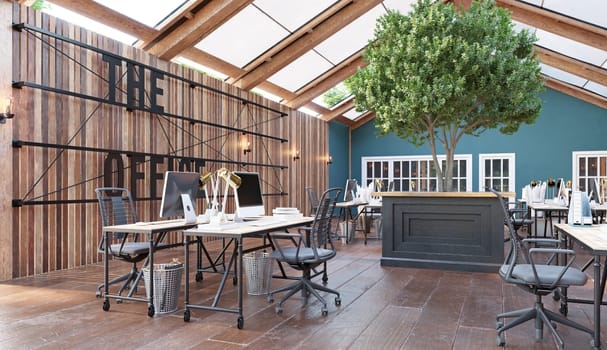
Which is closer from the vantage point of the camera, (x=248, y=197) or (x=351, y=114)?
(x=248, y=197)

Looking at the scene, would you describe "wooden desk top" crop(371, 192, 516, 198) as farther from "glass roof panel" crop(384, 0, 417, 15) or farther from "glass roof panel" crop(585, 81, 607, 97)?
"glass roof panel" crop(585, 81, 607, 97)

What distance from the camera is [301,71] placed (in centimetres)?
955

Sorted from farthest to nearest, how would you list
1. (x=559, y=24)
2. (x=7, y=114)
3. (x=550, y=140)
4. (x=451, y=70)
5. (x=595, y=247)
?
1. (x=550, y=140)
2. (x=559, y=24)
3. (x=451, y=70)
4. (x=7, y=114)
5. (x=595, y=247)

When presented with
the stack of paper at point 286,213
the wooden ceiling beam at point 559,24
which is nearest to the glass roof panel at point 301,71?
the wooden ceiling beam at point 559,24

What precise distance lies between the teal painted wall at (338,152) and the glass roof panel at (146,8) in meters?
7.45

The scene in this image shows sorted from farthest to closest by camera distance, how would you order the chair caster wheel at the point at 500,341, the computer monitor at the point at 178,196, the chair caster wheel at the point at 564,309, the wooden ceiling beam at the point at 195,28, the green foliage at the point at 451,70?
the wooden ceiling beam at the point at 195,28 < the green foliage at the point at 451,70 < the computer monitor at the point at 178,196 < the chair caster wheel at the point at 564,309 < the chair caster wheel at the point at 500,341

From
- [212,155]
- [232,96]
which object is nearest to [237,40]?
[232,96]

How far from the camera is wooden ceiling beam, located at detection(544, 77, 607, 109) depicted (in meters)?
11.7

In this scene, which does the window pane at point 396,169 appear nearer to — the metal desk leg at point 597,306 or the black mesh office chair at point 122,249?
the black mesh office chair at point 122,249

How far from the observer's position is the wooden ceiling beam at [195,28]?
6.25 metres

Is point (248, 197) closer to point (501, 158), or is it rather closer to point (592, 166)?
point (501, 158)

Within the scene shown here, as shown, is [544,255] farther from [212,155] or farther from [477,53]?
[212,155]

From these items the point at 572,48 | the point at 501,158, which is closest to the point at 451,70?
the point at 572,48

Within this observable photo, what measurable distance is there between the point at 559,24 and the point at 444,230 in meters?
5.02
